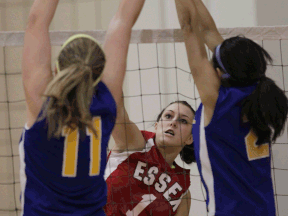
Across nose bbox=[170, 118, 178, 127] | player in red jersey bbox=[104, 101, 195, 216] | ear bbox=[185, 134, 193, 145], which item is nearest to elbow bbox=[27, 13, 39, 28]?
player in red jersey bbox=[104, 101, 195, 216]

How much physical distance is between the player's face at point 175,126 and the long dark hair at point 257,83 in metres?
0.90

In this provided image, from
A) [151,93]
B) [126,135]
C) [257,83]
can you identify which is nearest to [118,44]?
[257,83]

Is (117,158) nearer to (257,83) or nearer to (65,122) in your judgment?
(257,83)

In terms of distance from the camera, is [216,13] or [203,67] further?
[216,13]

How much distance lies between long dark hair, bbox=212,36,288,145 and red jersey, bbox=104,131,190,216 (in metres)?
0.96

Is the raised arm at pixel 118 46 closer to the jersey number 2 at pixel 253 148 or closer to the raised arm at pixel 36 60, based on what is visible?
the raised arm at pixel 36 60

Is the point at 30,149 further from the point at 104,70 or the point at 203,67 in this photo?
the point at 203,67

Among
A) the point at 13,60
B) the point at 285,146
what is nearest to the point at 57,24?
the point at 13,60

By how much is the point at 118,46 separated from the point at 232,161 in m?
0.65

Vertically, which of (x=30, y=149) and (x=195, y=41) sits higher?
(x=195, y=41)

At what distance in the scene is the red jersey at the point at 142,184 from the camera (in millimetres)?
2422

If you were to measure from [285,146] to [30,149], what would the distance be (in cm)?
278

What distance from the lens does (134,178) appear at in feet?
7.99

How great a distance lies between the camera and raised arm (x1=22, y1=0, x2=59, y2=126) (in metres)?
1.30
